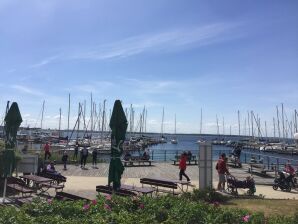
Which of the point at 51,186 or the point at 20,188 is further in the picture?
the point at 51,186

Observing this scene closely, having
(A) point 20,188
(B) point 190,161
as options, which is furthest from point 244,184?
(B) point 190,161

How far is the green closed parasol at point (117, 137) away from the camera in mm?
12648

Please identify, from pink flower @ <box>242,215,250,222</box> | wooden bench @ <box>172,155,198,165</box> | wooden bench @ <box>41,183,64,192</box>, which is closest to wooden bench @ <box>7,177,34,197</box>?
wooden bench @ <box>41,183,64,192</box>

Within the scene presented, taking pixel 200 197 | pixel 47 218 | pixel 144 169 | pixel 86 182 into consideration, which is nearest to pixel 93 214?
pixel 47 218

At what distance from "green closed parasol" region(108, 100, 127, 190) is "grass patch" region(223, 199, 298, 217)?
13.6ft

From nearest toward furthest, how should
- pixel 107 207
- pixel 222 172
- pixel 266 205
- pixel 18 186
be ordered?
pixel 107 207, pixel 266 205, pixel 18 186, pixel 222 172

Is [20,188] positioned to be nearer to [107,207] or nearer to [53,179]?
[53,179]

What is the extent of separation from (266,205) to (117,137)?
19.2 feet

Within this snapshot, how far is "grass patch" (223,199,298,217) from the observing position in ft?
41.7

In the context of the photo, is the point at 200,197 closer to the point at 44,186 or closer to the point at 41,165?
the point at 44,186

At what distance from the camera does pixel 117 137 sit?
12.7m

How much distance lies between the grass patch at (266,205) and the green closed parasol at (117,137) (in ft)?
13.6

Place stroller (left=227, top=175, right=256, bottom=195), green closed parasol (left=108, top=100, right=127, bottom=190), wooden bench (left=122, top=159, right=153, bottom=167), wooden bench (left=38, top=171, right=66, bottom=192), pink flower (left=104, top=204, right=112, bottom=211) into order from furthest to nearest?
1. wooden bench (left=122, top=159, right=153, bottom=167)
2. stroller (left=227, top=175, right=256, bottom=195)
3. wooden bench (left=38, top=171, right=66, bottom=192)
4. green closed parasol (left=108, top=100, right=127, bottom=190)
5. pink flower (left=104, top=204, right=112, bottom=211)

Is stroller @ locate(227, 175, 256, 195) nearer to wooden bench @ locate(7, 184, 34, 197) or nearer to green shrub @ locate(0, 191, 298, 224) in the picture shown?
green shrub @ locate(0, 191, 298, 224)
